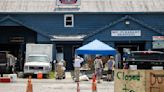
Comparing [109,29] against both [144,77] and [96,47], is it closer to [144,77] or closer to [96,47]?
[96,47]

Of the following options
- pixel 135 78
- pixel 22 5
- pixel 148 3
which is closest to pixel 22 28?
pixel 22 5

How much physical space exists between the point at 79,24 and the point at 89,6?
7.87ft

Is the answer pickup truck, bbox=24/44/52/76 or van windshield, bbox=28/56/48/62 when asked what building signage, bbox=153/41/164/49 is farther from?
van windshield, bbox=28/56/48/62

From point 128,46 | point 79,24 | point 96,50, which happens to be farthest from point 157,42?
point 96,50

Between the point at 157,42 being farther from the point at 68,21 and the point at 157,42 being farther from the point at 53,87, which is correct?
the point at 53,87

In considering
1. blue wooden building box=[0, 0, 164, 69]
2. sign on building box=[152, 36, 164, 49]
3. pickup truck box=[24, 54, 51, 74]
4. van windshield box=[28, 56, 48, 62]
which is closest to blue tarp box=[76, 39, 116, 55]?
pickup truck box=[24, 54, 51, 74]

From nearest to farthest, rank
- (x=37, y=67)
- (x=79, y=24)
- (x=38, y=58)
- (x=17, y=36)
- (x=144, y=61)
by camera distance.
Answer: (x=144, y=61) < (x=37, y=67) < (x=38, y=58) < (x=79, y=24) < (x=17, y=36)

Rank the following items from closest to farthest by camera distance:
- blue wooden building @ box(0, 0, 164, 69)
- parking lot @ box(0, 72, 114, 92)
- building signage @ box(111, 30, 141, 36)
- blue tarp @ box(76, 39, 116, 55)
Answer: parking lot @ box(0, 72, 114, 92), blue tarp @ box(76, 39, 116, 55), building signage @ box(111, 30, 141, 36), blue wooden building @ box(0, 0, 164, 69)

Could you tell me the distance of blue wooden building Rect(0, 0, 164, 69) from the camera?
46312 mm

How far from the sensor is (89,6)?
164 feet

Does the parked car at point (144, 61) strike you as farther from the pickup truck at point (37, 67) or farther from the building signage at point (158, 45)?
the building signage at point (158, 45)

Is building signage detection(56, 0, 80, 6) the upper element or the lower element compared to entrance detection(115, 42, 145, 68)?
upper

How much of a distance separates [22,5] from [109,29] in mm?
9573

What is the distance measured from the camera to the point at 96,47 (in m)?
31.9
